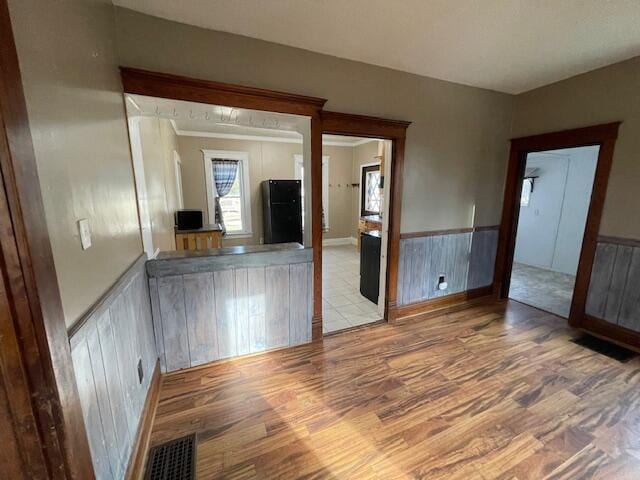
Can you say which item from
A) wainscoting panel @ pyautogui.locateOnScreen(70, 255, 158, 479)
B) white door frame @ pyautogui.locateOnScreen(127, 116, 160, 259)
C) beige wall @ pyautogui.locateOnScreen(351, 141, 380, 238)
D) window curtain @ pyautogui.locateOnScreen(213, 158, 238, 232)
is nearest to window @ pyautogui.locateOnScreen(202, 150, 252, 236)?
window curtain @ pyautogui.locateOnScreen(213, 158, 238, 232)

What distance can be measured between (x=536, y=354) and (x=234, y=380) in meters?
2.63

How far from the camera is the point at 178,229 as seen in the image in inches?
160

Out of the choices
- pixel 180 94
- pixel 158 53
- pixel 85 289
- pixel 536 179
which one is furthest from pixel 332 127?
pixel 536 179

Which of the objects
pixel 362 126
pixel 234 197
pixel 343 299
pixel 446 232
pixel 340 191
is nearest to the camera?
pixel 362 126

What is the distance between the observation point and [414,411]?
1.77 metres

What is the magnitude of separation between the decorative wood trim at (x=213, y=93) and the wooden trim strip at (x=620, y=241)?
301cm

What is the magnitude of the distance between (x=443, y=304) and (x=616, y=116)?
245cm

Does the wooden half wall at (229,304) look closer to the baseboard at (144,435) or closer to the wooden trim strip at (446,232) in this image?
the baseboard at (144,435)

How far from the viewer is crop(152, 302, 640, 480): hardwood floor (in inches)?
56.4

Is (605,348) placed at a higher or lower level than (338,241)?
lower

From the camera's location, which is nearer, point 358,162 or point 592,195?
point 592,195

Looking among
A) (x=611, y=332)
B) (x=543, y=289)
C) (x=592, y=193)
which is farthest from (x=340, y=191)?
(x=611, y=332)

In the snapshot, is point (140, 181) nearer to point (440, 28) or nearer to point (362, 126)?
point (362, 126)

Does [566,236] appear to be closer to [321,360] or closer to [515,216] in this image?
[515,216]
